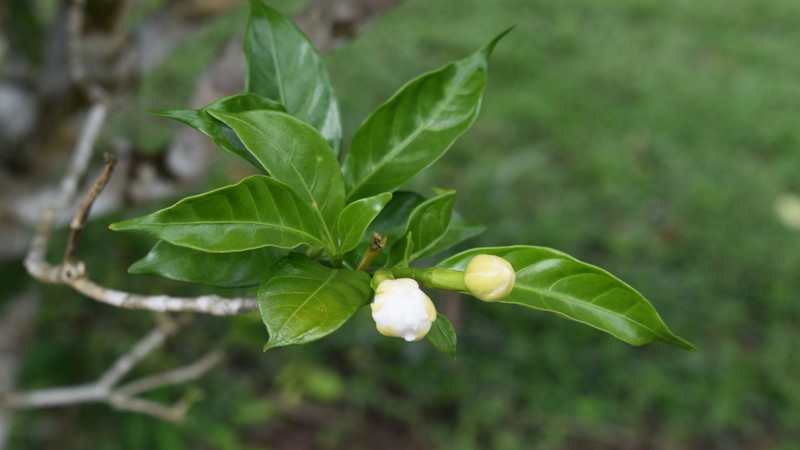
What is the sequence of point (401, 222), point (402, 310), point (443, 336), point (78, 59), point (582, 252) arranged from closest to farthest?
point (402, 310) → point (443, 336) → point (401, 222) → point (78, 59) → point (582, 252)

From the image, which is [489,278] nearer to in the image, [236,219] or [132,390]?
[236,219]

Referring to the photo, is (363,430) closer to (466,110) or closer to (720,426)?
(720,426)

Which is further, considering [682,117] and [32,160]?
[682,117]

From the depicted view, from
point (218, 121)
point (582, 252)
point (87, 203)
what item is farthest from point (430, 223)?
point (582, 252)

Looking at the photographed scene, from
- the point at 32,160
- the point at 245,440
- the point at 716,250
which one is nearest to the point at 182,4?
the point at 32,160

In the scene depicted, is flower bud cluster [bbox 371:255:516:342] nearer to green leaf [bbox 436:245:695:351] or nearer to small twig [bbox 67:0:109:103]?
green leaf [bbox 436:245:695:351]

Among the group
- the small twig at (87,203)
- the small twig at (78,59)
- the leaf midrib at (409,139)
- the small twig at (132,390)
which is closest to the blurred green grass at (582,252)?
the small twig at (132,390)

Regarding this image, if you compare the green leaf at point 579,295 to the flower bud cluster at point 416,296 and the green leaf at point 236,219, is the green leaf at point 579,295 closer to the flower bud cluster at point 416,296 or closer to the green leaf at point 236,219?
the flower bud cluster at point 416,296

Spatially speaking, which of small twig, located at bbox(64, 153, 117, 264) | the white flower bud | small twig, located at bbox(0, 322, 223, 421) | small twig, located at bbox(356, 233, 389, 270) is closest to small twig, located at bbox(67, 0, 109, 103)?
small twig, located at bbox(0, 322, 223, 421)
